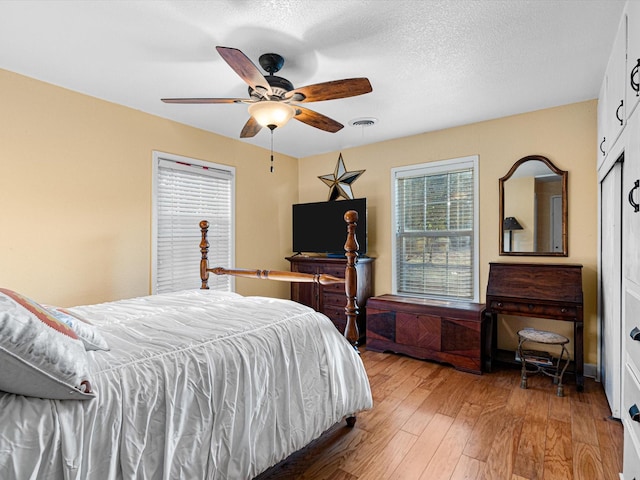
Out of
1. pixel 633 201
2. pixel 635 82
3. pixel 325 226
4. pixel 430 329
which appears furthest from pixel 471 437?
pixel 325 226

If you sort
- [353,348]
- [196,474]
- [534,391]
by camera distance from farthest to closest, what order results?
[534,391] < [353,348] < [196,474]

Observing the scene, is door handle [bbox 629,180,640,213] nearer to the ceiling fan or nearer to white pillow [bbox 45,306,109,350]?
the ceiling fan

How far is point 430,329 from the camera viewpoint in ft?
11.1

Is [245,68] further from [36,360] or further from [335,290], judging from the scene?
[335,290]

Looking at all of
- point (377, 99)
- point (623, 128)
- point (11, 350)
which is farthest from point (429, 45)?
point (11, 350)

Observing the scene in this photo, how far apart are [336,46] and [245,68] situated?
687 mm

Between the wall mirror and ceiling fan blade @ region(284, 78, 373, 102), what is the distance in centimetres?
213

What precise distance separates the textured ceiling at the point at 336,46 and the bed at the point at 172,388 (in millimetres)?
1133

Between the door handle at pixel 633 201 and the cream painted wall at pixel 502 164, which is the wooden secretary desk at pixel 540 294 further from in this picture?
the door handle at pixel 633 201

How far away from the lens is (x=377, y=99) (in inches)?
119

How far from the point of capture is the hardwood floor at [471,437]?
5.97 ft

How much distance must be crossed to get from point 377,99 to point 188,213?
7.39 ft

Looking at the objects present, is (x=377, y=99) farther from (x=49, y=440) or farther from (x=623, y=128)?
(x=49, y=440)

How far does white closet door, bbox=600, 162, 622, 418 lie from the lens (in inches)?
89.0
